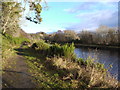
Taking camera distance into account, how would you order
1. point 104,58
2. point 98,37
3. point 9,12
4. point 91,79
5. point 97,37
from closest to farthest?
point 91,79
point 9,12
point 104,58
point 98,37
point 97,37

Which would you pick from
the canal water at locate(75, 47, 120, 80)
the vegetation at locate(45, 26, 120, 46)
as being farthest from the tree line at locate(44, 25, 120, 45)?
the canal water at locate(75, 47, 120, 80)

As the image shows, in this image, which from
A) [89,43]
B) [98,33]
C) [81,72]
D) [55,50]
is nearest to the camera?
[81,72]

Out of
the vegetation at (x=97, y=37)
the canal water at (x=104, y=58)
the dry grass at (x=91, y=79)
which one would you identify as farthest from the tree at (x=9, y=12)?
the vegetation at (x=97, y=37)

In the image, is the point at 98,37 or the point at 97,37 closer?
the point at 98,37

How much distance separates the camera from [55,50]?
34.4ft

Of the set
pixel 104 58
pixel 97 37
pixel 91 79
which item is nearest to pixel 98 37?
pixel 97 37

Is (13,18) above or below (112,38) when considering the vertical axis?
above

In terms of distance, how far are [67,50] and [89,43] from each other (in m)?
37.6

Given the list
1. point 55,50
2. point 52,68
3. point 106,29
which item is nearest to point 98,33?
point 106,29

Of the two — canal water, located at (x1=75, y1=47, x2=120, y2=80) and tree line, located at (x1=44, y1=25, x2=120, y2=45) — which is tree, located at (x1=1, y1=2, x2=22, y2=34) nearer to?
canal water, located at (x1=75, y1=47, x2=120, y2=80)

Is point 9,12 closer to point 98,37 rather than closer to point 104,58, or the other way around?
point 104,58

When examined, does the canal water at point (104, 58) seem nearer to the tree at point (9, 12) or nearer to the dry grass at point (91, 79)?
the dry grass at point (91, 79)

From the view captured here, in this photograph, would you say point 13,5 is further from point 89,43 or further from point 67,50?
point 89,43

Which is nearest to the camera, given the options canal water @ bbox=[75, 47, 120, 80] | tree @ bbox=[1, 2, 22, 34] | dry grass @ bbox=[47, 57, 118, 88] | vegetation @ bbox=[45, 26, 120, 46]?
dry grass @ bbox=[47, 57, 118, 88]
